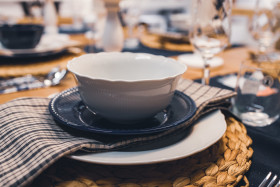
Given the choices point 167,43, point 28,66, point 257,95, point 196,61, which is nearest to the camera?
point 257,95

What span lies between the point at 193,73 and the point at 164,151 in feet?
1.39

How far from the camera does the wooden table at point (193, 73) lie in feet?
1.59

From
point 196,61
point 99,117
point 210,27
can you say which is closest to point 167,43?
point 196,61

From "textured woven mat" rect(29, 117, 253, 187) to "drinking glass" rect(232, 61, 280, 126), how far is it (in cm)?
15

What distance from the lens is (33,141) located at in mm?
274

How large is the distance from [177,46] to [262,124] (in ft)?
1.80

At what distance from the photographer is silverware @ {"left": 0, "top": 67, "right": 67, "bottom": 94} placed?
498 mm

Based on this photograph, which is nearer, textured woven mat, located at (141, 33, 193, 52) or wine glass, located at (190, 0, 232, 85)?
wine glass, located at (190, 0, 232, 85)

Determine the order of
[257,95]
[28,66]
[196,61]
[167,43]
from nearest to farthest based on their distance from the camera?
[257,95]
[28,66]
[196,61]
[167,43]

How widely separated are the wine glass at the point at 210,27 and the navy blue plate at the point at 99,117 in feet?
0.60

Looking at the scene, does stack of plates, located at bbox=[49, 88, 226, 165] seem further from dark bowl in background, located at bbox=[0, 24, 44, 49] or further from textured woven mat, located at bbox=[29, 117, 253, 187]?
dark bowl in background, located at bbox=[0, 24, 44, 49]

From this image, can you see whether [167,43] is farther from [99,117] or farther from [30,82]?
[99,117]

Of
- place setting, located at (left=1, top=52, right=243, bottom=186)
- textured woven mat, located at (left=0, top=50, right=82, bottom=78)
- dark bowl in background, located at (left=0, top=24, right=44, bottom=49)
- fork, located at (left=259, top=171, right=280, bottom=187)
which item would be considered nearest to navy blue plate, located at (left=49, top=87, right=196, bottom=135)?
place setting, located at (left=1, top=52, right=243, bottom=186)

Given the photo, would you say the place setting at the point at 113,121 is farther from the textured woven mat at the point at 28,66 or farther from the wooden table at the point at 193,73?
the textured woven mat at the point at 28,66
